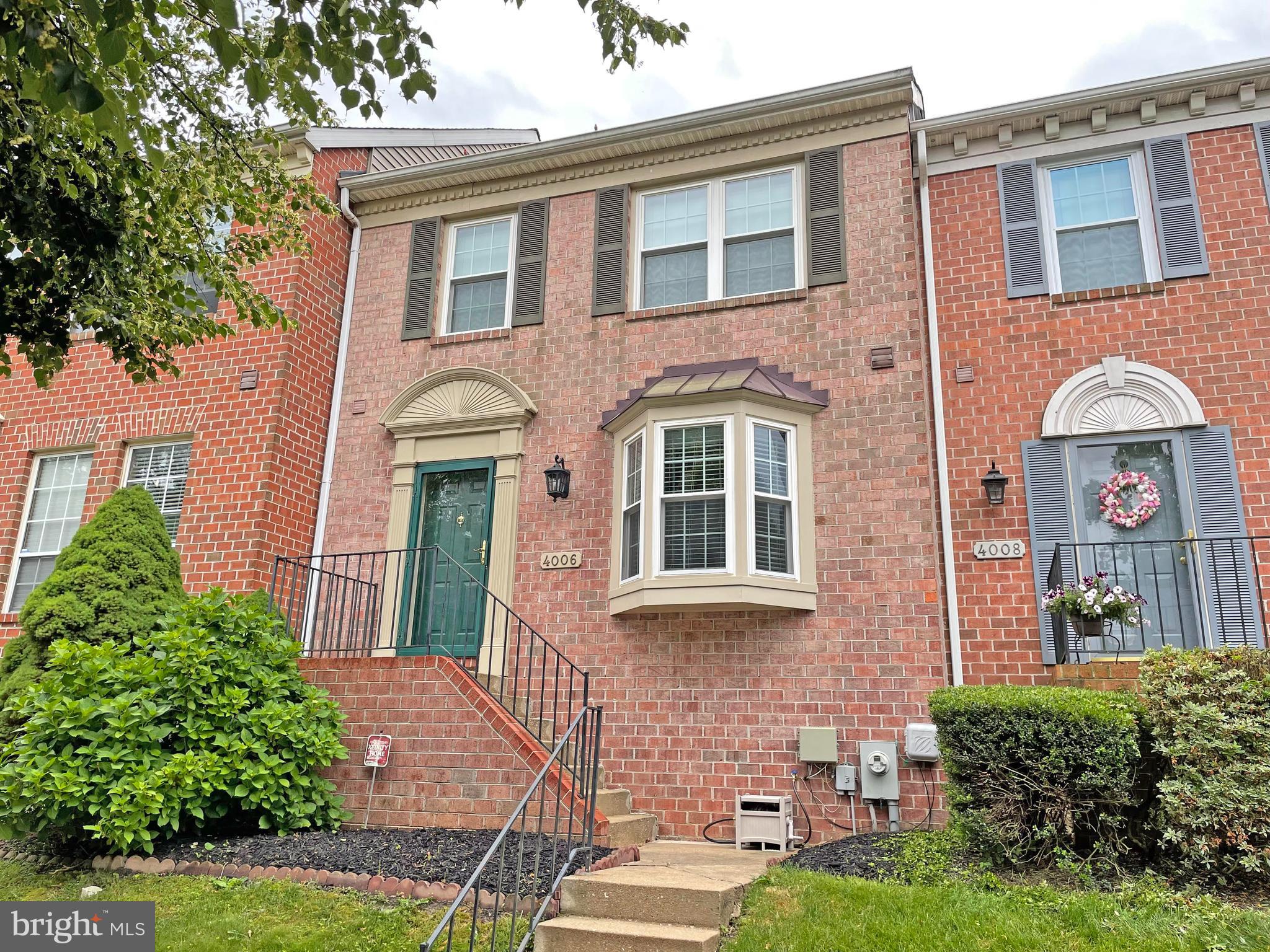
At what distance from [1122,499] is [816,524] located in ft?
8.47

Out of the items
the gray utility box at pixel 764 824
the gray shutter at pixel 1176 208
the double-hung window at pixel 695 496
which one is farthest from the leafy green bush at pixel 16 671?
the gray shutter at pixel 1176 208

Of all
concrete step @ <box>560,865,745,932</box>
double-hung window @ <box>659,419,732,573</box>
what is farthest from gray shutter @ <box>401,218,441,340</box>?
concrete step @ <box>560,865,745,932</box>

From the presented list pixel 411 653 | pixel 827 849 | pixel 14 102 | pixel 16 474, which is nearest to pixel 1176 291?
pixel 827 849

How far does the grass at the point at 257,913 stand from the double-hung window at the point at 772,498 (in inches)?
160

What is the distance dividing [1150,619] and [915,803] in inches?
96.5

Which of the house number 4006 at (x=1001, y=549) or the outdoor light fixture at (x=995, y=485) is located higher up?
the outdoor light fixture at (x=995, y=485)

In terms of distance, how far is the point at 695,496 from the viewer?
8.46m

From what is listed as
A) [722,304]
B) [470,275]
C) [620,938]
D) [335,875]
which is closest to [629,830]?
[335,875]

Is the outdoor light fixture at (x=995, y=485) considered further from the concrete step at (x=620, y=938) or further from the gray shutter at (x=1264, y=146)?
the concrete step at (x=620, y=938)

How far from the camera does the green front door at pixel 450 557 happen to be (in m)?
9.35

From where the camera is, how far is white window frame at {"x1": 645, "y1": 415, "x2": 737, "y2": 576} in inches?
322

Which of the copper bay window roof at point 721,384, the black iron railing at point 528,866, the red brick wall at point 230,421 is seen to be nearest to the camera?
the black iron railing at point 528,866

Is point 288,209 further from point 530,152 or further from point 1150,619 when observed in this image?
point 1150,619

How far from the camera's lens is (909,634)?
7.91 m
